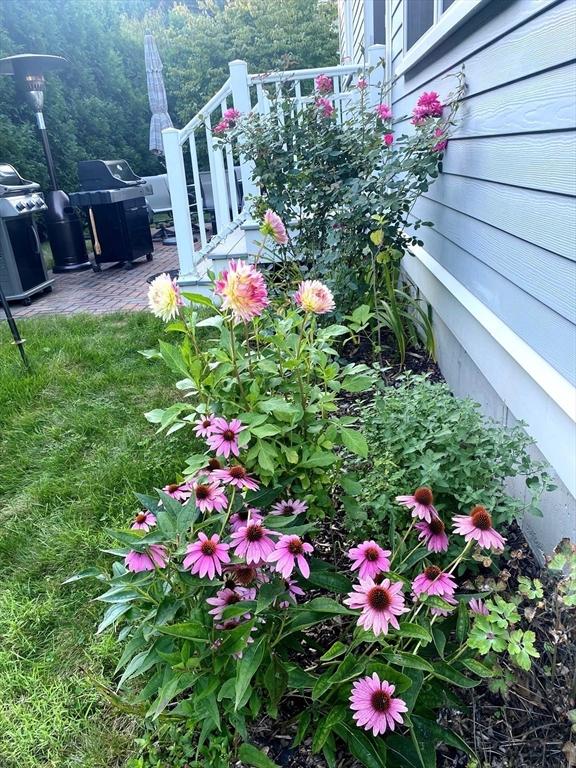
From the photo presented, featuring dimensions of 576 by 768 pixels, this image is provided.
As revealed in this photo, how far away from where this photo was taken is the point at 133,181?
727 centimetres

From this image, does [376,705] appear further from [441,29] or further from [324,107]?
[324,107]

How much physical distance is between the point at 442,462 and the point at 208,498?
62cm

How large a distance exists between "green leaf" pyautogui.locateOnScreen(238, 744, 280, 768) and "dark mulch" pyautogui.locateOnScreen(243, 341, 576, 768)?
0.41 ft

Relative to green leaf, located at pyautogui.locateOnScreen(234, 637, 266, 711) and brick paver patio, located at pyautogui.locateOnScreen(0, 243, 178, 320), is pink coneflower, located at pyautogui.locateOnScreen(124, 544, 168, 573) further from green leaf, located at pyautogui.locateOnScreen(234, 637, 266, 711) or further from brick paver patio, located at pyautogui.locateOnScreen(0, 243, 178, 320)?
brick paver patio, located at pyautogui.locateOnScreen(0, 243, 178, 320)

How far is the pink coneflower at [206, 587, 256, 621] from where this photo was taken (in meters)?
1.25

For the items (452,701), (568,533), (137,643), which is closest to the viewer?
(452,701)

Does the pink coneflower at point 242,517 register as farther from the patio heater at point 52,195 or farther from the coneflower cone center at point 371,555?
the patio heater at point 52,195

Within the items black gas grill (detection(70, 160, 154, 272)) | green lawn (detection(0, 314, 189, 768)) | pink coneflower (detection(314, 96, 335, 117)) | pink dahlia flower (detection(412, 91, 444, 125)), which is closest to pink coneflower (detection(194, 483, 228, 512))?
green lawn (detection(0, 314, 189, 768))

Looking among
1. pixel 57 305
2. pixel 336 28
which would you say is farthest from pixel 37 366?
pixel 336 28

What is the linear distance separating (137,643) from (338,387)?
0.82 metres

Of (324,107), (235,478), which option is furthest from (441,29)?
(235,478)

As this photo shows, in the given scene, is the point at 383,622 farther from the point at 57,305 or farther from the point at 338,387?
the point at 57,305

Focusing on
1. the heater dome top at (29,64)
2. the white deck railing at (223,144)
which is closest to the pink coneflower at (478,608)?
the white deck railing at (223,144)

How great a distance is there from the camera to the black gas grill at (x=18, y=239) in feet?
17.5
